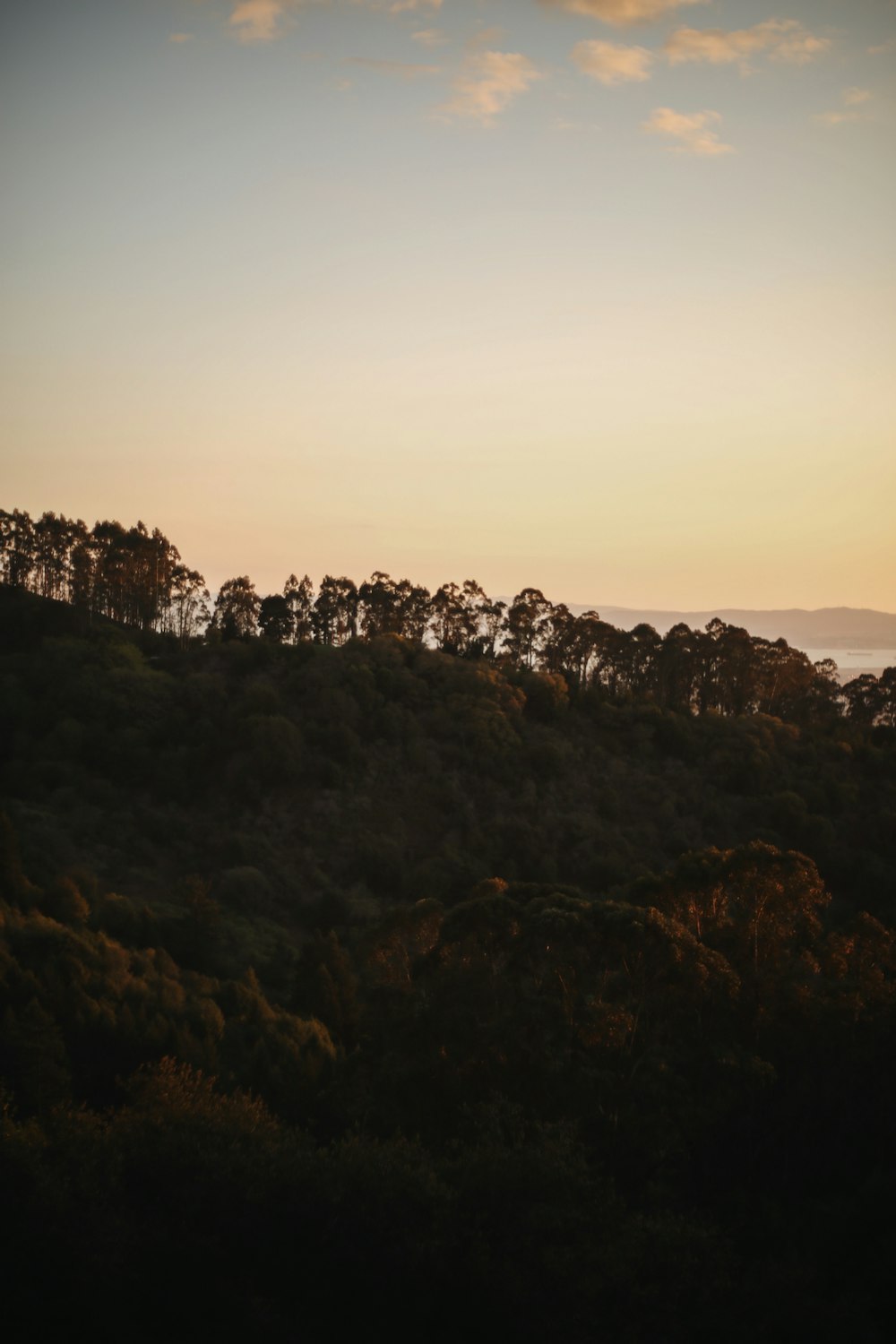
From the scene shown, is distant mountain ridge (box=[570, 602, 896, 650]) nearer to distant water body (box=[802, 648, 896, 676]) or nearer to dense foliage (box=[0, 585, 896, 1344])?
distant water body (box=[802, 648, 896, 676])

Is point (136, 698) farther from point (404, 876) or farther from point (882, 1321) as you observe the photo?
point (882, 1321)

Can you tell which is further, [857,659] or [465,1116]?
[857,659]

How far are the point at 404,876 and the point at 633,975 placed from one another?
32691 mm

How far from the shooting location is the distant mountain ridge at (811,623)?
158500 millimetres

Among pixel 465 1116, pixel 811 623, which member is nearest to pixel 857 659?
pixel 811 623

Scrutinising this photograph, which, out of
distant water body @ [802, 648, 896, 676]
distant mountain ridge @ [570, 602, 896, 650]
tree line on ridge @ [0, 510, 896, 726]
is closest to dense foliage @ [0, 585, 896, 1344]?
tree line on ridge @ [0, 510, 896, 726]

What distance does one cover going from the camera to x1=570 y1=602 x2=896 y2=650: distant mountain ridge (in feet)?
520

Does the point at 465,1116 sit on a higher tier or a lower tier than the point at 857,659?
lower

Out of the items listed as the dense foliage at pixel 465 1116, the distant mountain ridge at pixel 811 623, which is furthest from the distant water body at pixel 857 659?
the dense foliage at pixel 465 1116

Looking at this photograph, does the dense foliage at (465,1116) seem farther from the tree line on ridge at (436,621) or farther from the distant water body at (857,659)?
the distant water body at (857,659)

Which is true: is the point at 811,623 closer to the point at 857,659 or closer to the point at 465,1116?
the point at 857,659

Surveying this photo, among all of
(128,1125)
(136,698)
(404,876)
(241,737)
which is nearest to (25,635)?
(136,698)

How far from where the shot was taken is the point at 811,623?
177 metres

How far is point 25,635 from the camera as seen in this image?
235 feet
